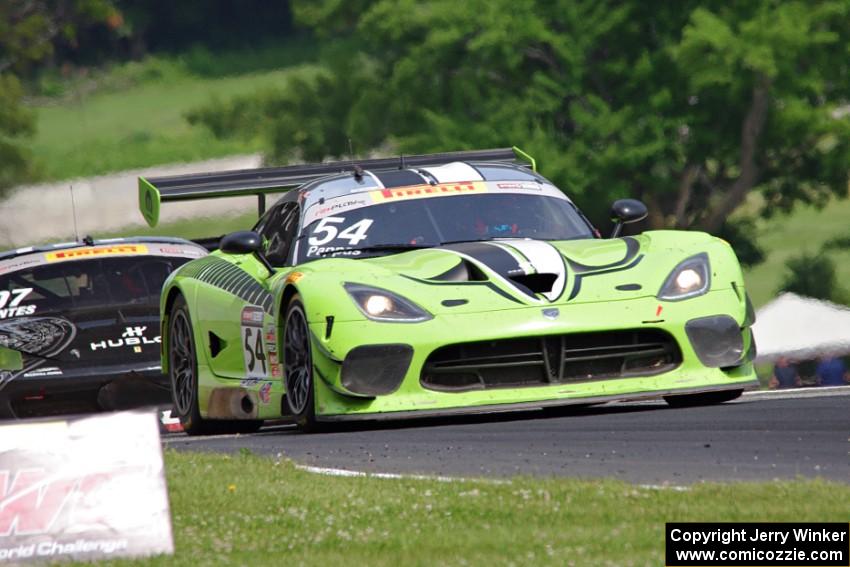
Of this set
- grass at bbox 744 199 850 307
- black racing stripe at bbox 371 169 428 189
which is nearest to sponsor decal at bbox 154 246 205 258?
black racing stripe at bbox 371 169 428 189

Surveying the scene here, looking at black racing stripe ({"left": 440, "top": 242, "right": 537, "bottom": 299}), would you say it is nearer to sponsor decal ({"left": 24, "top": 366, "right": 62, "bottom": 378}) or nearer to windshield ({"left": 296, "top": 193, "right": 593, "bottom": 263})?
windshield ({"left": 296, "top": 193, "right": 593, "bottom": 263})

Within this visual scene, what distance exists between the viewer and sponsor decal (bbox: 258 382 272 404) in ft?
34.7

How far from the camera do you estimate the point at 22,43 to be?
45938 mm

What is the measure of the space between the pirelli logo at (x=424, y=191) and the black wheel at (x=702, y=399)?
159cm

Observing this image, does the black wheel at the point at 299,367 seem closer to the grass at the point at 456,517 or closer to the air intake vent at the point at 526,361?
the air intake vent at the point at 526,361

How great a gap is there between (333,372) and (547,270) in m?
1.16

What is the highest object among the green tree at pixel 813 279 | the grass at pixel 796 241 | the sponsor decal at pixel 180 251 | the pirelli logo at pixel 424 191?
the pirelli logo at pixel 424 191

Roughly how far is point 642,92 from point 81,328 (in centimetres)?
2629

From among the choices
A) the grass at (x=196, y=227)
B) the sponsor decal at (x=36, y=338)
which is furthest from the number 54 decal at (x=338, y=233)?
the grass at (x=196, y=227)

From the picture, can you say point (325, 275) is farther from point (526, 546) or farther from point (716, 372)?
point (526, 546)

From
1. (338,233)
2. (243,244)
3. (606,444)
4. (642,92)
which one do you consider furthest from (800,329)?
(642,92)

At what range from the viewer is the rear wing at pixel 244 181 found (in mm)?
12562

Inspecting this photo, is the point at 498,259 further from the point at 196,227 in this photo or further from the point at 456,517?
the point at 196,227

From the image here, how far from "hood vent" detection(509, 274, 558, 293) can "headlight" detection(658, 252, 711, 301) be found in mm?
559
